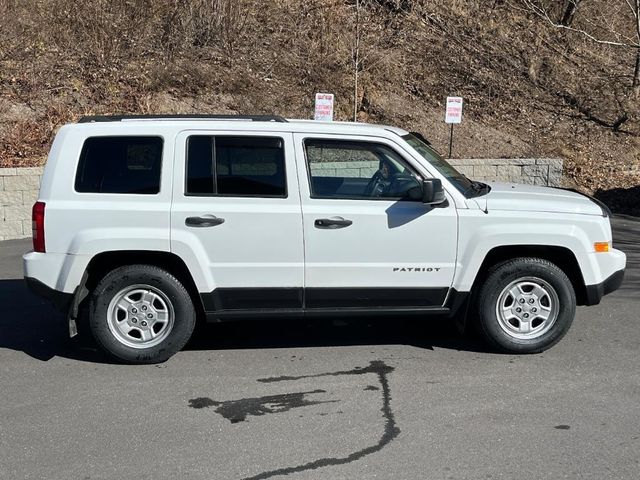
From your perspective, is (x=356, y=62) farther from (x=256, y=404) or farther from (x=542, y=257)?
(x=256, y=404)

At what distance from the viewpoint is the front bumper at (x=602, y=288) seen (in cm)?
620

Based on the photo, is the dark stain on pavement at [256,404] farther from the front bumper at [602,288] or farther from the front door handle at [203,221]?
the front bumper at [602,288]

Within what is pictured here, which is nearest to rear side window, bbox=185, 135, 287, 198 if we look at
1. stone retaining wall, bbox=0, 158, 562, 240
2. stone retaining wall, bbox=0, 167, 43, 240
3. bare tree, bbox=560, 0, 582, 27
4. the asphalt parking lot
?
stone retaining wall, bbox=0, 158, 562, 240

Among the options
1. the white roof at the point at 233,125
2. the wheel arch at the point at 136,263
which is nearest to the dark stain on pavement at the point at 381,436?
the wheel arch at the point at 136,263

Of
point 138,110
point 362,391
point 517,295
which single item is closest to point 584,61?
point 138,110

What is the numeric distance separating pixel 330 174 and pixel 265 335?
5.58ft

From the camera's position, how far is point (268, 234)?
5.90m

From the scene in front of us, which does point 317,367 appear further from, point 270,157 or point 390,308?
point 270,157

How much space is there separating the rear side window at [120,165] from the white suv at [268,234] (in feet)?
0.04

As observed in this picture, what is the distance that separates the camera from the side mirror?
19.2ft

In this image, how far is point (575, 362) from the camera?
6109 mm

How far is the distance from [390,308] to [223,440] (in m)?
→ 1.96

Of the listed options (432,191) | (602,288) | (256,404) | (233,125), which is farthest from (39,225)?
(602,288)

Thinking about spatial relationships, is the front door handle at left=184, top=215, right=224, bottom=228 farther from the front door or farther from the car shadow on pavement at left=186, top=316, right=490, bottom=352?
the car shadow on pavement at left=186, top=316, right=490, bottom=352
